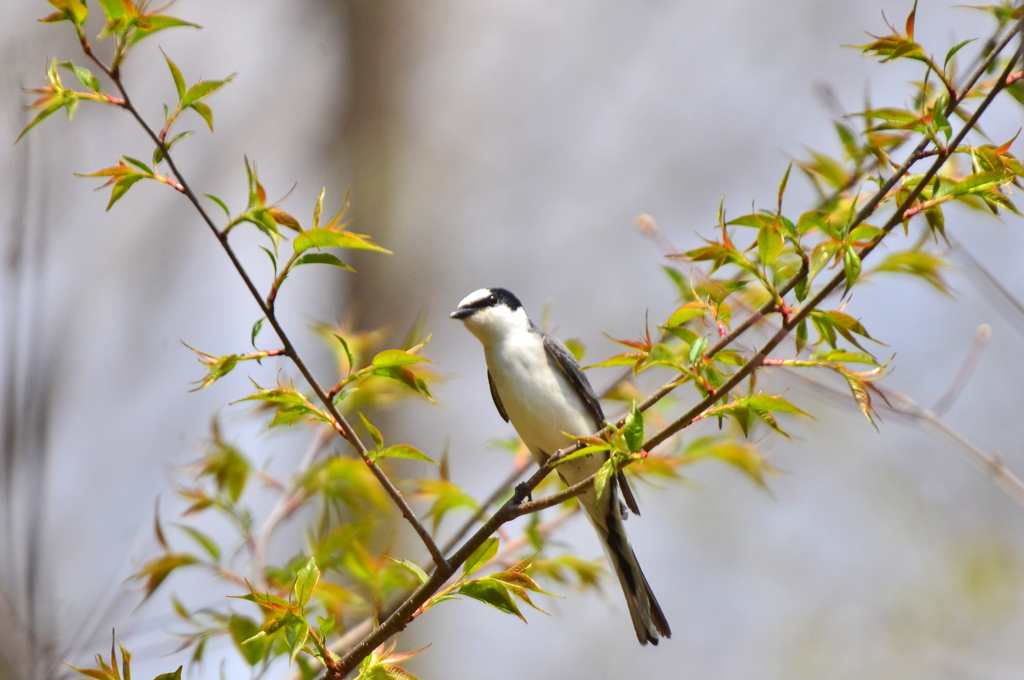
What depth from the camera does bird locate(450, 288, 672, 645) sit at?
3572mm

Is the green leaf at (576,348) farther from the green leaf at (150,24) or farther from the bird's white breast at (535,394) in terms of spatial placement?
the green leaf at (150,24)

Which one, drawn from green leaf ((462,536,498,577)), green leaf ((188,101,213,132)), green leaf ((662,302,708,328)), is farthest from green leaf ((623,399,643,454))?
green leaf ((188,101,213,132))

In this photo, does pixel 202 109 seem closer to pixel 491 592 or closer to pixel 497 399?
pixel 491 592

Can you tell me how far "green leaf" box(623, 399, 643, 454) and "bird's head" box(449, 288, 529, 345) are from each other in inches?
79.8

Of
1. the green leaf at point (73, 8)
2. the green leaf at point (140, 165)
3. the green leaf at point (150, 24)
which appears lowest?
the green leaf at point (140, 165)

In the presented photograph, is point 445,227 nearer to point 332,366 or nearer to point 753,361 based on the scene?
point 332,366

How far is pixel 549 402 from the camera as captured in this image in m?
3.70

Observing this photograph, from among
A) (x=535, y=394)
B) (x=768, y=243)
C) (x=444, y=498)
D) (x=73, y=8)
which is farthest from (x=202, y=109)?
(x=535, y=394)

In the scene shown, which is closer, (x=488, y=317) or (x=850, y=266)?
(x=850, y=266)

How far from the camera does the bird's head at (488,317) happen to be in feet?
12.9

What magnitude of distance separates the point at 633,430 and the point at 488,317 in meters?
2.14

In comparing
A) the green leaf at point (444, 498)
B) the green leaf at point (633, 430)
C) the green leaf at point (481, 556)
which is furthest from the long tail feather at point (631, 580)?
the green leaf at point (633, 430)

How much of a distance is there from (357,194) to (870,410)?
22.7ft

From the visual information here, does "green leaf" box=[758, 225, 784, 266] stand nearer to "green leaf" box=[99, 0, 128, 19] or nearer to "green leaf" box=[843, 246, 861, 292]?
"green leaf" box=[843, 246, 861, 292]
